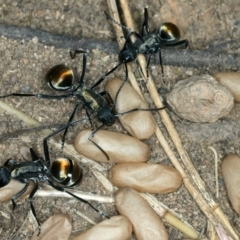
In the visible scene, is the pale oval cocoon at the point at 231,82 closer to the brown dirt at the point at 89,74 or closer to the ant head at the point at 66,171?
the brown dirt at the point at 89,74

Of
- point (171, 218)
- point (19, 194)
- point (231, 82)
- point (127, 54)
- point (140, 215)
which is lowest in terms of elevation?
point (171, 218)

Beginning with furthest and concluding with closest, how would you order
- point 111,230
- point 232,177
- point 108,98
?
1. point 108,98
2. point 232,177
3. point 111,230

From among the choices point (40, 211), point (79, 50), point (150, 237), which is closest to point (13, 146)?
point (40, 211)

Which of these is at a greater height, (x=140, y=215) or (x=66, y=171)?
(x=66, y=171)

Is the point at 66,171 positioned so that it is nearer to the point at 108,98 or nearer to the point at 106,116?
the point at 106,116

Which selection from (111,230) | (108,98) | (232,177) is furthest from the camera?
(108,98)

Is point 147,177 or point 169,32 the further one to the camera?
point 169,32

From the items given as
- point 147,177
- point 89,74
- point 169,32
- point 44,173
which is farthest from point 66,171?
point 169,32
